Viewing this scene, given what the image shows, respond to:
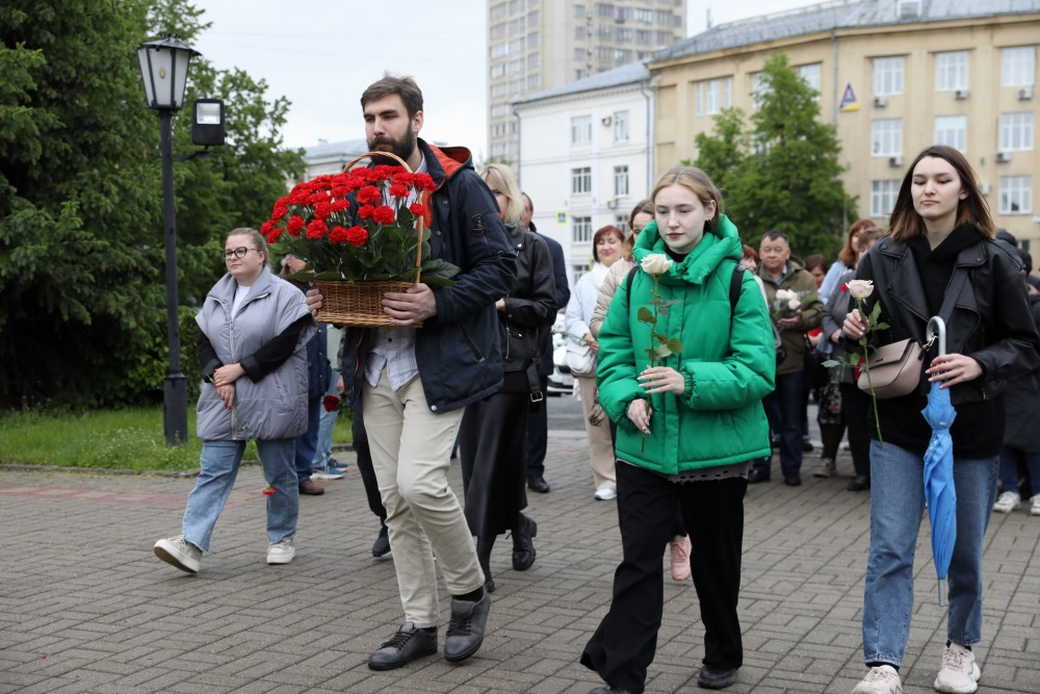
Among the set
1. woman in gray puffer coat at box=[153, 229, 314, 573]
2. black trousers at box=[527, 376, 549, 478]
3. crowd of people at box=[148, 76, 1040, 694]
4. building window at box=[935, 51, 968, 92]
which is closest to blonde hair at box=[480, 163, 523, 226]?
crowd of people at box=[148, 76, 1040, 694]

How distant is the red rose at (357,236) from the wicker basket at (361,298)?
186 millimetres

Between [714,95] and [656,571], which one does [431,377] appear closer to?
[656,571]

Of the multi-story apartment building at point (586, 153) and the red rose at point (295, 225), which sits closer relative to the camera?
the red rose at point (295, 225)

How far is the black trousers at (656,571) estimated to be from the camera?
4.33 metres

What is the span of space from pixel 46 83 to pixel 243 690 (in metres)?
13.9

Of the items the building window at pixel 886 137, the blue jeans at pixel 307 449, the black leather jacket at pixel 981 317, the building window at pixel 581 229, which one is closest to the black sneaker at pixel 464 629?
the black leather jacket at pixel 981 317

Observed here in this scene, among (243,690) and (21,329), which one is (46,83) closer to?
(21,329)

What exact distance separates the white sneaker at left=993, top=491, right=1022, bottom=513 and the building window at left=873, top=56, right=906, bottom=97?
5674cm

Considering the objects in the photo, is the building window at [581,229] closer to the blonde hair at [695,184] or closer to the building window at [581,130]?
the building window at [581,130]

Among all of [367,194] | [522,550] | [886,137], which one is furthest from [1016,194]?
[367,194]

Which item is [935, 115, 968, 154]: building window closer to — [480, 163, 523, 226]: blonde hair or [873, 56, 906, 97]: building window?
[873, 56, 906, 97]: building window

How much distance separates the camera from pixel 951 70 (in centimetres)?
6144

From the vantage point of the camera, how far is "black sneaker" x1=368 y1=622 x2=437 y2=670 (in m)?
4.97

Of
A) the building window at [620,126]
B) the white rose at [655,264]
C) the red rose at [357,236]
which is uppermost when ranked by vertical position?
A: the building window at [620,126]
